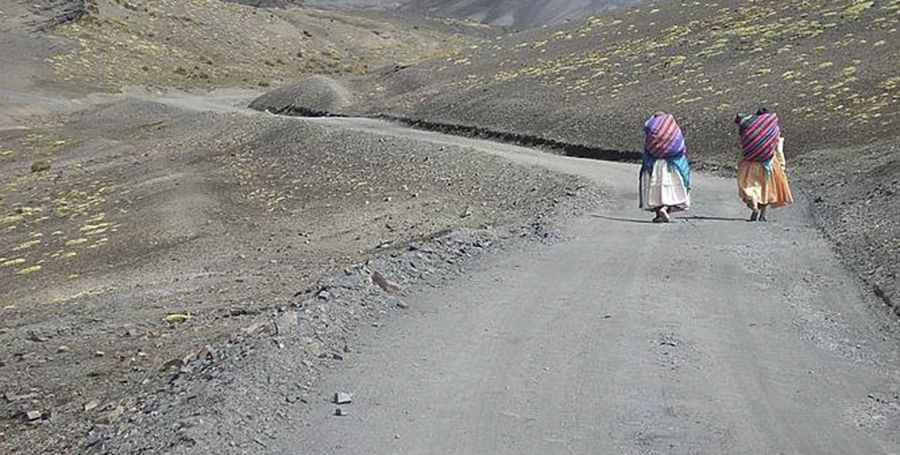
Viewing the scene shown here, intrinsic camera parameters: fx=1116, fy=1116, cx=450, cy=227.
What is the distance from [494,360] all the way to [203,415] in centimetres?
234

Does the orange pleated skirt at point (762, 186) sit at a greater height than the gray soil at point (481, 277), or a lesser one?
greater

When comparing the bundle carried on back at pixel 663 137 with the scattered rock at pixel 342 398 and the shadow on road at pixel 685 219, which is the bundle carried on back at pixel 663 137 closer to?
the shadow on road at pixel 685 219

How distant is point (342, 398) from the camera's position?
25.4ft

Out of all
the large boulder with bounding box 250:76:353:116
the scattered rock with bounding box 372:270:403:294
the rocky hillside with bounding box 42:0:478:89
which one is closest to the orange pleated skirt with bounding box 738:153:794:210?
the scattered rock with bounding box 372:270:403:294

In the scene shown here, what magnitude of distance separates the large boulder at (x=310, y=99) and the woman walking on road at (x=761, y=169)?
1140 inches

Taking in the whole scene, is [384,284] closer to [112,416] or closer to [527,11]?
[112,416]

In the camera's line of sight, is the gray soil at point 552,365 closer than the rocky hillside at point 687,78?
Yes

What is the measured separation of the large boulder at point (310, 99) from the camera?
45438mm

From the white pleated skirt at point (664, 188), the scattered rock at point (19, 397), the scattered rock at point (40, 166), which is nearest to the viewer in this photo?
the scattered rock at point (19, 397)

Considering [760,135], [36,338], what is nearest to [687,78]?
[760,135]

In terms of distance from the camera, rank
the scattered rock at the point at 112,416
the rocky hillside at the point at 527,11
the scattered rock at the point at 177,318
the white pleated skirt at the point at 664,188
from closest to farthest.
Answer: the scattered rock at the point at 112,416 → the scattered rock at the point at 177,318 → the white pleated skirt at the point at 664,188 → the rocky hillside at the point at 527,11

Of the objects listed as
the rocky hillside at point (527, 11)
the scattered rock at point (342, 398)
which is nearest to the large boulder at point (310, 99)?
the scattered rock at point (342, 398)

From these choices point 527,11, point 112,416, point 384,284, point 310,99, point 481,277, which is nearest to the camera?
point 112,416

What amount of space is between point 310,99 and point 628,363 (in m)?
40.2
